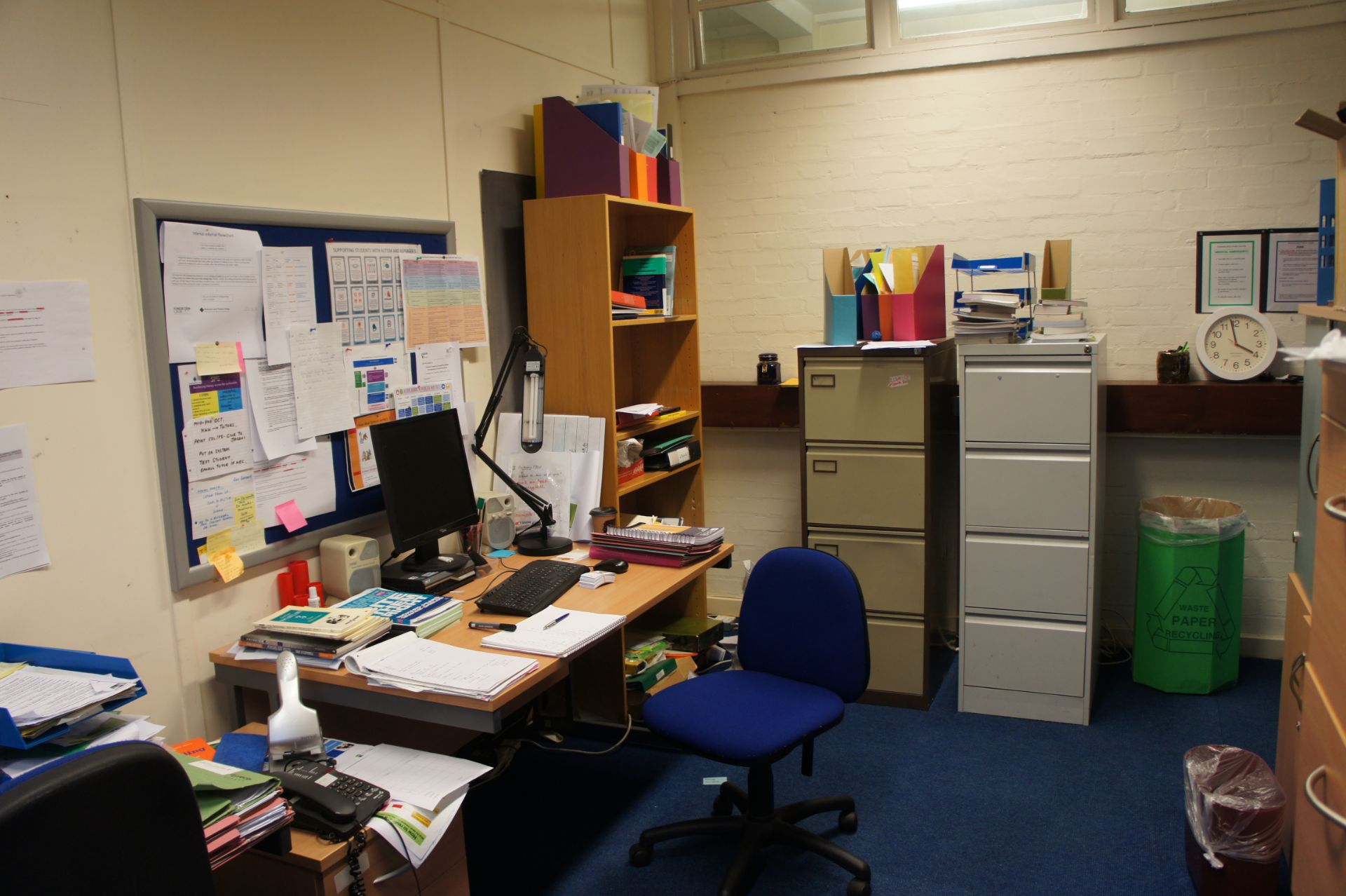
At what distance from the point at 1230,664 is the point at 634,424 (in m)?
2.28

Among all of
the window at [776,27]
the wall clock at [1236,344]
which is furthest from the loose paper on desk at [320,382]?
the wall clock at [1236,344]

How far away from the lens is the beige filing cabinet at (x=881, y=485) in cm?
343

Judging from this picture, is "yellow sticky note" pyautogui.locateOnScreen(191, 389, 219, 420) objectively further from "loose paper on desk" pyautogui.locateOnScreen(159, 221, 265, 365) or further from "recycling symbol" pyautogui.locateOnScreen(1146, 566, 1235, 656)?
"recycling symbol" pyautogui.locateOnScreen(1146, 566, 1235, 656)

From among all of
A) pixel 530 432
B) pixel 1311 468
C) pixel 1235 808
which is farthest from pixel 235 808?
pixel 1311 468

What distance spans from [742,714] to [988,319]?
1.68 meters

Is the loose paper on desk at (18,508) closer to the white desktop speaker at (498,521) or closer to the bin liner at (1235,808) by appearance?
the white desktop speaker at (498,521)

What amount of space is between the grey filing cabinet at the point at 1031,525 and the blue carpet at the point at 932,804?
16cm

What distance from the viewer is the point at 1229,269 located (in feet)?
12.0

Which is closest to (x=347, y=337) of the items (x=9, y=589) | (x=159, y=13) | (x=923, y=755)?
(x=159, y=13)

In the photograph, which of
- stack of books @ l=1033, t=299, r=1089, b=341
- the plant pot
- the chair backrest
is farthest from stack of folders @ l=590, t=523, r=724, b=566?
the plant pot

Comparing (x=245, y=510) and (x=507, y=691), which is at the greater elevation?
(x=245, y=510)

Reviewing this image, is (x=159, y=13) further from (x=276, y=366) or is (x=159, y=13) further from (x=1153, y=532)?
(x=1153, y=532)

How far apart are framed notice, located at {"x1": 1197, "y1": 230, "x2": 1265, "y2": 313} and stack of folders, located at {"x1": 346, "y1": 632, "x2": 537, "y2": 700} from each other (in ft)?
9.67

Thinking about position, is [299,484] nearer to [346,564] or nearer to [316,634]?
[346,564]
